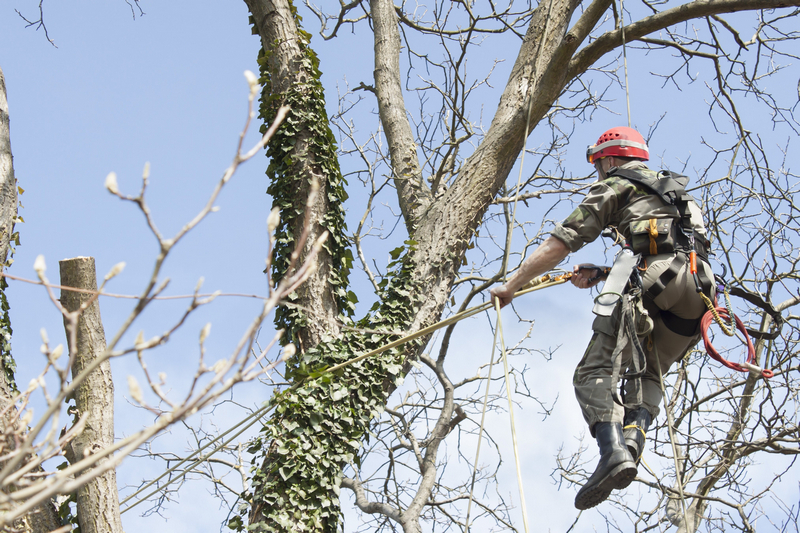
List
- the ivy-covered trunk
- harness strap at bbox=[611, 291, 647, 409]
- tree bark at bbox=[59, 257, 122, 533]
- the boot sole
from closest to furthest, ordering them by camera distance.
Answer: the boot sole, harness strap at bbox=[611, 291, 647, 409], tree bark at bbox=[59, 257, 122, 533], the ivy-covered trunk

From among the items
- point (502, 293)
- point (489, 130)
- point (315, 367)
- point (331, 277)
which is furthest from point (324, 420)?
point (489, 130)

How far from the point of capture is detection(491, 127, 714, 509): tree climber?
3.34 metres

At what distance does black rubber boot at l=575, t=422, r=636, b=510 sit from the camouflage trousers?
2.3 inches

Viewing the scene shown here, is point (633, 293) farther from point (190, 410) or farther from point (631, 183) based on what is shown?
point (190, 410)

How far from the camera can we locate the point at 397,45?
6488mm

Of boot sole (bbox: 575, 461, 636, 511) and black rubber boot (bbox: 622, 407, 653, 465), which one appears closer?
boot sole (bbox: 575, 461, 636, 511)

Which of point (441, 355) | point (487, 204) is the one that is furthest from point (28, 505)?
point (441, 355)

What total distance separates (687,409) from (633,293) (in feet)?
13.2

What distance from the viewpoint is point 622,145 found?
3807 mm

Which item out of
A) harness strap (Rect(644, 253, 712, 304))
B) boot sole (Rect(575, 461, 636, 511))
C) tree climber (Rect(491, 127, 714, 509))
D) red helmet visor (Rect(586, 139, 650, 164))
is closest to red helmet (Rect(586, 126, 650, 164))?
red helmet visor (Rect(586, 139, 650, 164))

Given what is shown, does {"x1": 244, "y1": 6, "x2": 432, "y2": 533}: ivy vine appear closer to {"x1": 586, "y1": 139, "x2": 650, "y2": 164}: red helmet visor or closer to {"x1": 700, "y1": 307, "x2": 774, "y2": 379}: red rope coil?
{"x1": 586, "y1": 139, "x2": 650, "y2": 164}: red helmet visor

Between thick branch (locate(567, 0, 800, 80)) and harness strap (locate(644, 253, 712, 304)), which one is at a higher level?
thick branch (locate(567, 0, 800, 80))

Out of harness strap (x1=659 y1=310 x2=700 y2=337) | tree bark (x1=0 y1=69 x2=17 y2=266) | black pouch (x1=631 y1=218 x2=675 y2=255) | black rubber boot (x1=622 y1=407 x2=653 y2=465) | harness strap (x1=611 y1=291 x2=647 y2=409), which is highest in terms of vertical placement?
tree bark (x1=0 y1=69 x2=17 y2=266)

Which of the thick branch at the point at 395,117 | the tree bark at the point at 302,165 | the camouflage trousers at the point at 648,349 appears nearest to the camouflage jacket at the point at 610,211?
the camouflage trousers at the point at 648,349
